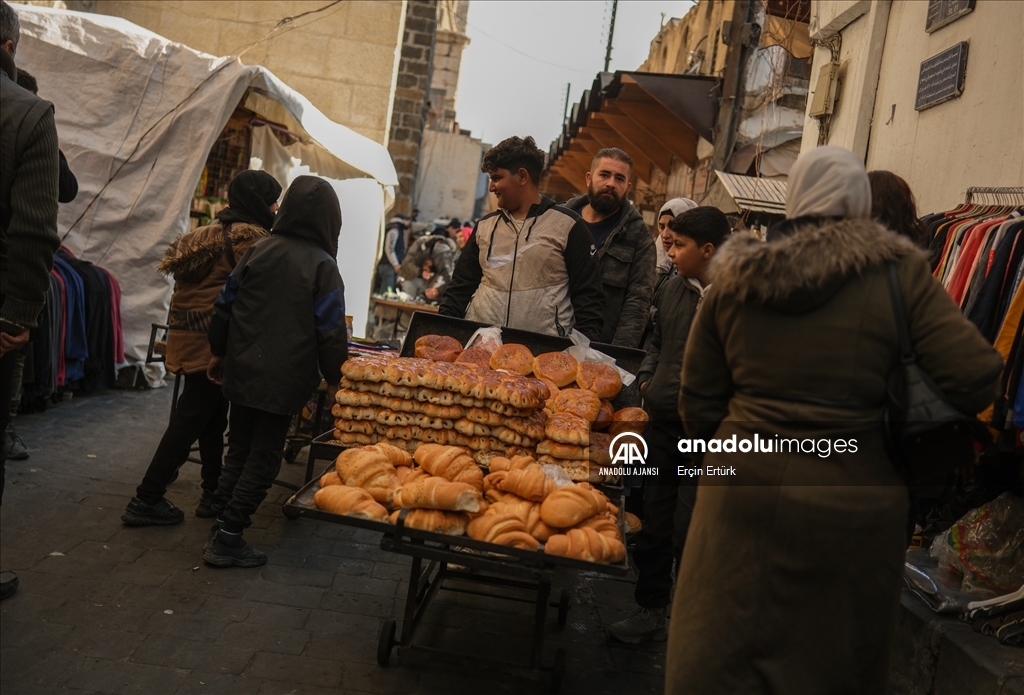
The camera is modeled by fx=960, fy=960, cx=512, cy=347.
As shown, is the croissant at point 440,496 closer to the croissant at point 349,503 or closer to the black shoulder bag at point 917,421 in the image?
the croissant at point 349,503

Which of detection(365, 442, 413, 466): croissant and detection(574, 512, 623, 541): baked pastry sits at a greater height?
detection(365, 442, 413, 466): croissant

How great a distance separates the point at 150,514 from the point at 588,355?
282cm

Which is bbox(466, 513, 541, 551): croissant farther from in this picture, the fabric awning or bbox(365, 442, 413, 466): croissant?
the fabric awning

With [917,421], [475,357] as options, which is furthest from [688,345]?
[475,357]

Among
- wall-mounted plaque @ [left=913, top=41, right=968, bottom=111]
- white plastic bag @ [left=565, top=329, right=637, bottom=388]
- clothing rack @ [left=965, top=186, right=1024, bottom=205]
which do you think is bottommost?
white plastic bag @ [left=565, top=329, right=637, bottom=388]

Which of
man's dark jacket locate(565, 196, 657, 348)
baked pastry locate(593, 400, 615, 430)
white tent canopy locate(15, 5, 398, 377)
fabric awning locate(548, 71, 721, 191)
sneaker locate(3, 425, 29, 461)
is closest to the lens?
baked pastry locate(593, 400, 615, 430)

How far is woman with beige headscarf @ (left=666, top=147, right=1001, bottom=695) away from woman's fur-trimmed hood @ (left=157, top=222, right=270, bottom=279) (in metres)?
3.77

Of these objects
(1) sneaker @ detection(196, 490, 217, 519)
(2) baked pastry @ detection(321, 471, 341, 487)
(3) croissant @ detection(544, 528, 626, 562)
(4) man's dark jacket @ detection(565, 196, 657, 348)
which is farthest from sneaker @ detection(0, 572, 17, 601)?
(4) man's dark jacket @ detection(565, 196, 657, 348)

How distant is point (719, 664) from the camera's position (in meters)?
2.62

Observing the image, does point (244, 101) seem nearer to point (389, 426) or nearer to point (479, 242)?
point (479, 242)

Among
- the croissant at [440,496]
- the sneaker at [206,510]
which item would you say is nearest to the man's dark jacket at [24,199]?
the croissant at [440,496]

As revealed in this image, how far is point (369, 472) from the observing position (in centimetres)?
355

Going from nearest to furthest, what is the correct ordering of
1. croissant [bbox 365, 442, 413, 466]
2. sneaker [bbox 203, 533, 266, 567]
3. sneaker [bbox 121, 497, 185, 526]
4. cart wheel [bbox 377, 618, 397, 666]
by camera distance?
croissant [bbox 365, 442, 413, 466] → cart wheel [bbox 377, 618, 397, 666] → sneaker [bbox 203, 533, 266, 567] → sneaker [bbox 121, 497, 185, 526]

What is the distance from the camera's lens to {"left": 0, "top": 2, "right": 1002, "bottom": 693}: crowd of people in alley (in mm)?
2531
